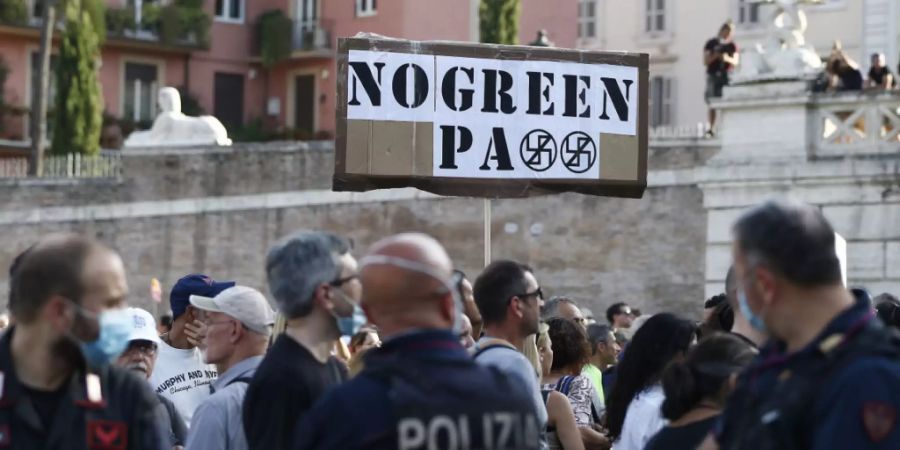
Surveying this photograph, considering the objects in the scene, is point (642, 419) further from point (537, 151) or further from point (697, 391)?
point (537, 151)

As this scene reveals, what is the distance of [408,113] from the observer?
10.4 meters

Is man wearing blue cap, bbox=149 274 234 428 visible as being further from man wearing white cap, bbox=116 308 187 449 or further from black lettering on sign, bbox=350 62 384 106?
black lettering on sign, bbox=350 62 384 106

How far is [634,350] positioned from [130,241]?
24178mm

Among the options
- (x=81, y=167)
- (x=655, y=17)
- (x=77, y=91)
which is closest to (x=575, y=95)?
(x=81, y=167)

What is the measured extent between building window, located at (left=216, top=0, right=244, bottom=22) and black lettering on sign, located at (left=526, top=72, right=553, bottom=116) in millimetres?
36546

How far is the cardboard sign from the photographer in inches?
407

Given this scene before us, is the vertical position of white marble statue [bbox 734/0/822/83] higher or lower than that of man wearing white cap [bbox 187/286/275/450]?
higher

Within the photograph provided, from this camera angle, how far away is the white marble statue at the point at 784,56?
66.3ft

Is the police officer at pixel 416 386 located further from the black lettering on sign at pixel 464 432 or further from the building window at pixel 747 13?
the building window at pixel 747 13

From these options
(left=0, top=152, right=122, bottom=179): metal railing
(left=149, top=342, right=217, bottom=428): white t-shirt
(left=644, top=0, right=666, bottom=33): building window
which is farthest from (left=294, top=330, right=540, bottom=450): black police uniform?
(left=644, top=0, right=666, bottom=33): building window

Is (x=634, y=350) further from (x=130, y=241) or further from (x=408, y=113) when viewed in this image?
(x=130, y=241)

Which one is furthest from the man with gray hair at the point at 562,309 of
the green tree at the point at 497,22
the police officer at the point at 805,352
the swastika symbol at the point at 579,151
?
the green tree at the point at 497,22

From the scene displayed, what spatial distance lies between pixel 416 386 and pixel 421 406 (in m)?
0.07

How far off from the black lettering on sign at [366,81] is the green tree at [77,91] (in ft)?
89.7
